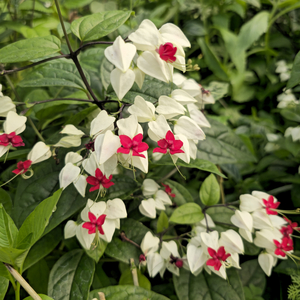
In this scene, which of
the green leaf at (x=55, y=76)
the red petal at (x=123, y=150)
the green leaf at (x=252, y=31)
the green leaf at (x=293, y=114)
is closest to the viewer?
the red petal at (x=123, y=150)

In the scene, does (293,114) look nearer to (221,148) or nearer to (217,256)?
(221,148)

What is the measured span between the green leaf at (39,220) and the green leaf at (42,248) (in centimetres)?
15

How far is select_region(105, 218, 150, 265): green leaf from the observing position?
0.67 meters

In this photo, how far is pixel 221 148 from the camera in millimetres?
812

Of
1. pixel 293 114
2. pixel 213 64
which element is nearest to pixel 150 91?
pixel 293 114

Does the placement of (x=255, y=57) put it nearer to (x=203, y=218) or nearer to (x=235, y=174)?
(x=235, y=174)

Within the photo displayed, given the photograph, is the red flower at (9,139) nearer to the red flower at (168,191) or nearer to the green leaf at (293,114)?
the red flower at (168,191)

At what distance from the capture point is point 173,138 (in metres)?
0.49

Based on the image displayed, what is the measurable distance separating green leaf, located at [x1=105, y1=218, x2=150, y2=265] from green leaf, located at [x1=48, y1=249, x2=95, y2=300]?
6 centimetres

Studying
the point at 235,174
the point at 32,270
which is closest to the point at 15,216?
the point at 32,270

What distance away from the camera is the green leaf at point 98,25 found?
22.0 inches

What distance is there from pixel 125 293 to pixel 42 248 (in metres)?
0.23

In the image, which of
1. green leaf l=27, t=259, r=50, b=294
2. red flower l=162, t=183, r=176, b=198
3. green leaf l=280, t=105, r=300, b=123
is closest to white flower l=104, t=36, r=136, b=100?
red flower l=162, t=183, r=176, b=198

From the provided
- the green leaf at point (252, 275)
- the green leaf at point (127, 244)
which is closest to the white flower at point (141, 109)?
the green leaf at point (127, 244)
